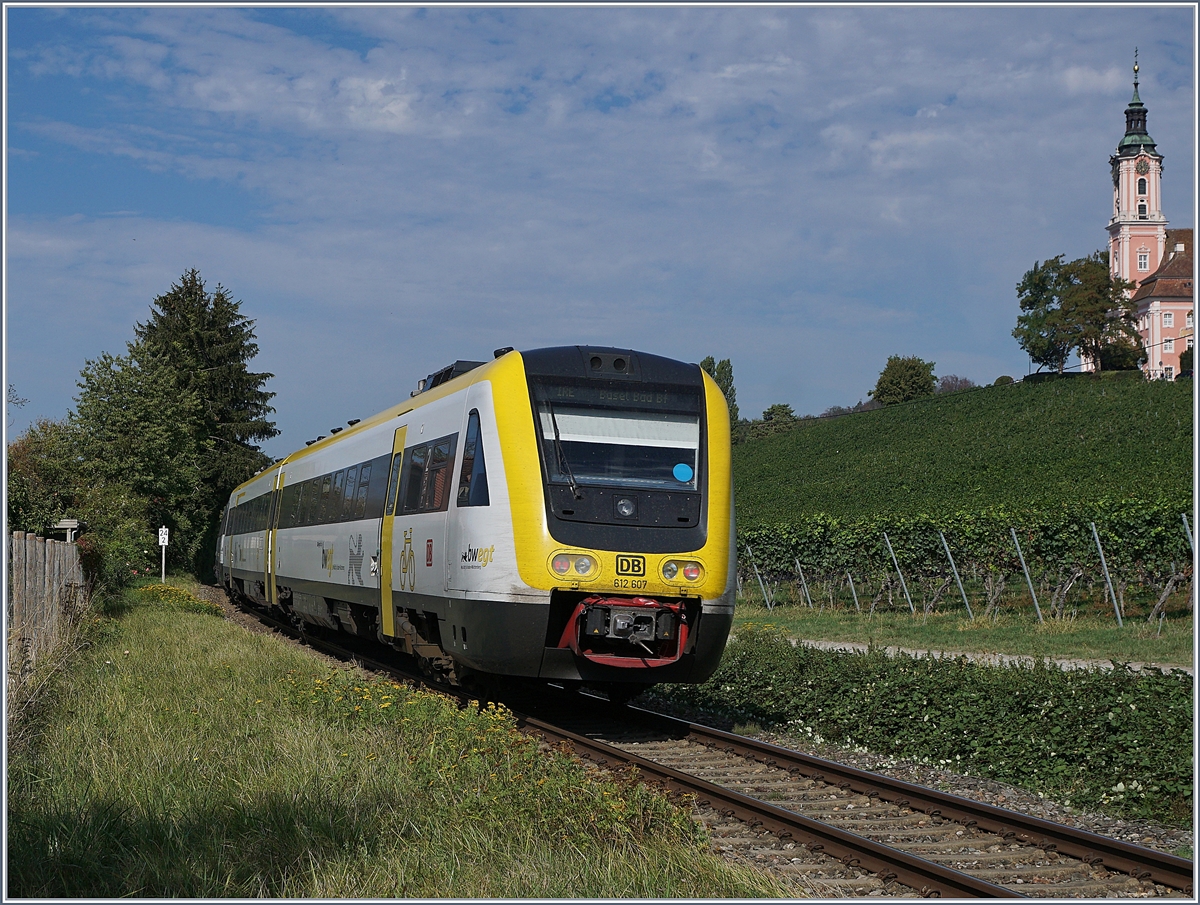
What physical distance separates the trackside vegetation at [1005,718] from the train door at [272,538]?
39.1ft

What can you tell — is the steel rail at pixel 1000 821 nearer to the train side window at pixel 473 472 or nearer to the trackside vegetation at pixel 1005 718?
the trackside vegetation at pixel 1005 718

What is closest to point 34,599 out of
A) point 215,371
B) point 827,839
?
point 827,839

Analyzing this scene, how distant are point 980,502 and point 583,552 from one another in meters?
38.6

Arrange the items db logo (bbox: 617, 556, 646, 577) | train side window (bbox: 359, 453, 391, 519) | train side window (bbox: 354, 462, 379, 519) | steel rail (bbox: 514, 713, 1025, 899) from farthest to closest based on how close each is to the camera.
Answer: train side window (bbox: 354, 462, 379, 519) → train side window (bbox: 359, 453, 391, 519) → db logo (bbox: 617, 556, 646, 577) → steel rail (bbox: 514, 713, 1025, 899)

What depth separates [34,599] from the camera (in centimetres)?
1256

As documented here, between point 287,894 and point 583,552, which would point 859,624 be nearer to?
point 583,552

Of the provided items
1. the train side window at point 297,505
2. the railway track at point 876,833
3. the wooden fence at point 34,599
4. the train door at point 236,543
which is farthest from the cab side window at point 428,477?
the train door at point 236,543

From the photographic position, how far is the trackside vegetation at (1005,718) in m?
9.02

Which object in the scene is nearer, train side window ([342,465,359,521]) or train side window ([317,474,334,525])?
train side window ([342,465,359,521])

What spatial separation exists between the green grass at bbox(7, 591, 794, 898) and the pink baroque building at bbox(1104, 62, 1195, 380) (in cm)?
11643

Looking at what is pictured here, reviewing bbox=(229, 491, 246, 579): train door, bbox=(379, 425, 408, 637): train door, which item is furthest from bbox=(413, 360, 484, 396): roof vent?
bbox=(229, 491, 246, 579): train door

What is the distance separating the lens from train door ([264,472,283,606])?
24062 millimetres

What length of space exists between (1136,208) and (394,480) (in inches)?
5359

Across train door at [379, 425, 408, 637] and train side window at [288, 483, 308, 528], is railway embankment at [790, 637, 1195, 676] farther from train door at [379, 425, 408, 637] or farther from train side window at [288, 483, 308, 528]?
train side window at [288, 483, 308, 528]
